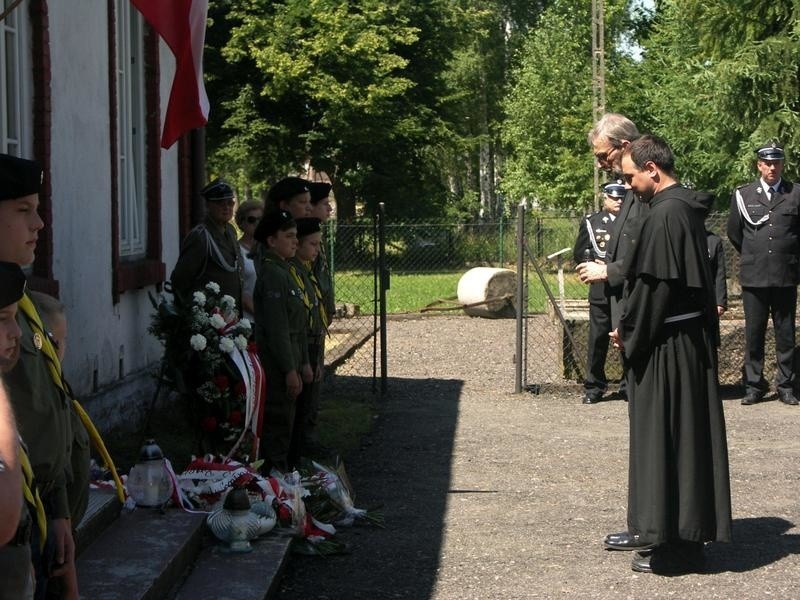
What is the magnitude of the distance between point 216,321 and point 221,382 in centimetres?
38

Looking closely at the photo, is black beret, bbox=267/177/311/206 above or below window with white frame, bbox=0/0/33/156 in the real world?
below

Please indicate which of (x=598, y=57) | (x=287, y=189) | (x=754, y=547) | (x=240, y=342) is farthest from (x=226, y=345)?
(x=598, y=57)

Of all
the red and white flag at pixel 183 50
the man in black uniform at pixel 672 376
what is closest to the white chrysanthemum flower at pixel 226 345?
the red and white flag at pixel 183 50

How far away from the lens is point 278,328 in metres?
8.24

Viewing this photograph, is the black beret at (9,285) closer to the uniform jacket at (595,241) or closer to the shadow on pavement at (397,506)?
the shadow on pavement at (397,506)

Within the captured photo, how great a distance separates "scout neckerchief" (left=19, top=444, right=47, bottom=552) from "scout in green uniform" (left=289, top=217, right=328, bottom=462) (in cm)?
520

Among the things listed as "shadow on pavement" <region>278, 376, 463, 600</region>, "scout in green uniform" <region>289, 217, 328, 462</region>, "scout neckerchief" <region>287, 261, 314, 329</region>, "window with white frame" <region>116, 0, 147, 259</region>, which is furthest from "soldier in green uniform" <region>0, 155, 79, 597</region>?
"window with white frame" <region>116, 0, 147, 259</region>

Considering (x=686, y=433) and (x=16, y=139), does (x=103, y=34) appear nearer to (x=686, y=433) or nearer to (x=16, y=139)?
(x=16, y=139)

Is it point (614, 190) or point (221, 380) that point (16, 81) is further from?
point (614, 190)

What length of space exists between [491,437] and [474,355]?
6726 millimetres

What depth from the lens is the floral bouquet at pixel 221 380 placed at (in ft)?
25.9

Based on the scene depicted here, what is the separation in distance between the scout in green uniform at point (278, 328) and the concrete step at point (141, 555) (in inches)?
58.8

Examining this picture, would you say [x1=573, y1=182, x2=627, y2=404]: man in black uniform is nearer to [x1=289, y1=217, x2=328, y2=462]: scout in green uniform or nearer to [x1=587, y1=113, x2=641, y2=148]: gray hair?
[x1=289, y1=217, x2=328, y2=462]: scout in green uniform

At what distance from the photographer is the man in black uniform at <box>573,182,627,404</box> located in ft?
41.8
